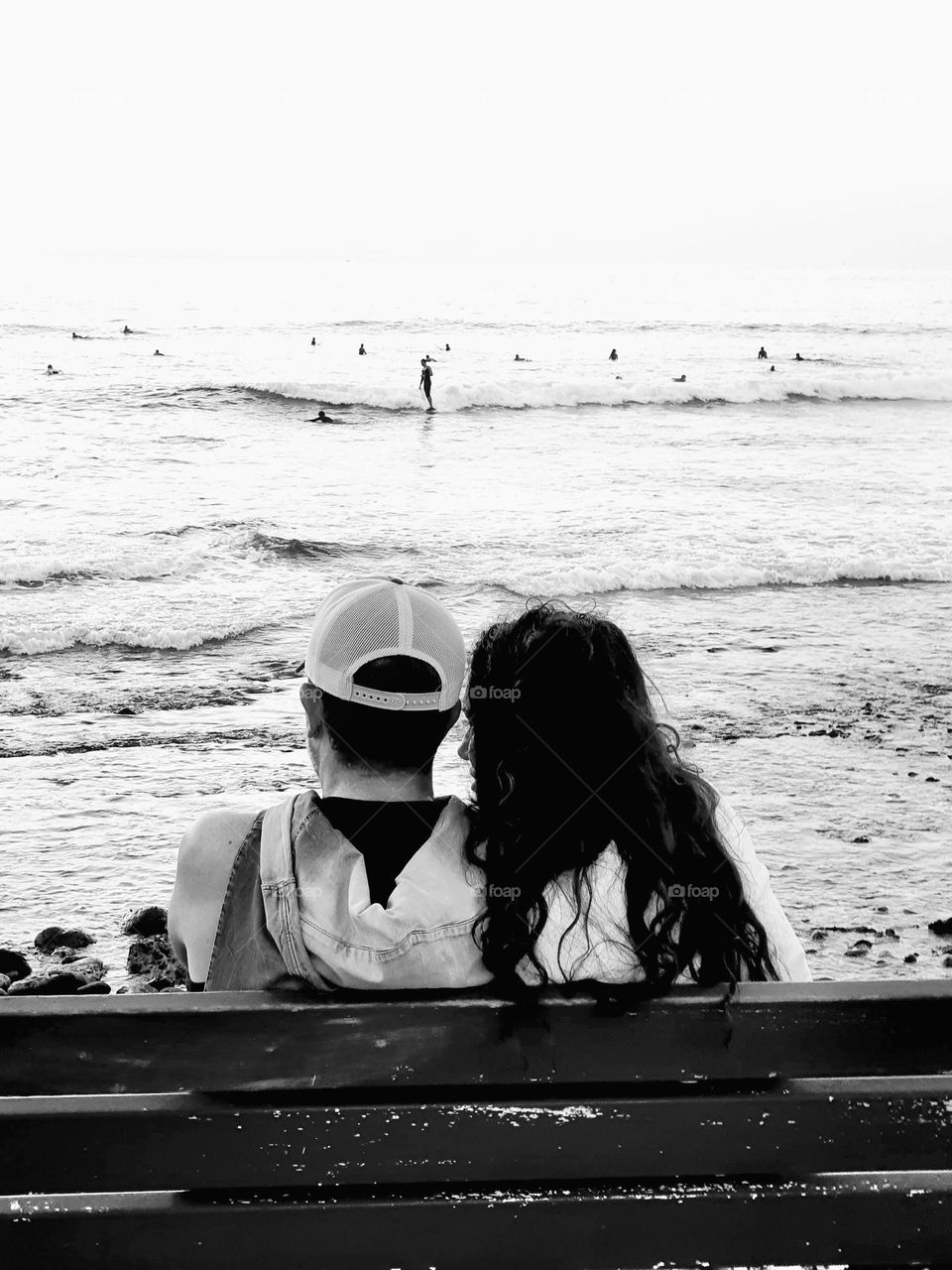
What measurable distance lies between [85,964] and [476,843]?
2.97m

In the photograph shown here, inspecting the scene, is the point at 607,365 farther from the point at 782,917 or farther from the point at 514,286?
the point at 514,286

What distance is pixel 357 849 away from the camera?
1.68 m

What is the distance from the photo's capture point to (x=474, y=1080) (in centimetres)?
159

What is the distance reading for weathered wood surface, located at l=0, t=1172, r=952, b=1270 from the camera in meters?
1.50

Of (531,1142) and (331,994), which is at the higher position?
(331,994)

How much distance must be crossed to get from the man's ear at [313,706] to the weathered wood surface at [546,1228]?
0.60 metres

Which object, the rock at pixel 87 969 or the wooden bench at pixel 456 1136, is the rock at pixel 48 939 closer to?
the rock at pixel 87 969

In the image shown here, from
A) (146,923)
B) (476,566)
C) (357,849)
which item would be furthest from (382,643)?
(476,566)

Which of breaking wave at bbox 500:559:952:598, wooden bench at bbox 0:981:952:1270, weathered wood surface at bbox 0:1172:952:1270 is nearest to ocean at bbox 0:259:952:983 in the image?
breaking wave at bbox 500:559:952:598

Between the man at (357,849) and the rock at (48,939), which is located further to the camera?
the rock at (48,939)

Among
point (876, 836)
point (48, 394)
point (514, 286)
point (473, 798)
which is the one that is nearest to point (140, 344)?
point (48, 394)

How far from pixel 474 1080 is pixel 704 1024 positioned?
0.98 ft

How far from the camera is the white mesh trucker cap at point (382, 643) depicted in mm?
1733

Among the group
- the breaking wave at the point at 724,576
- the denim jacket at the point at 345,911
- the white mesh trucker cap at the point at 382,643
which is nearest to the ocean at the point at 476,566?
the breaking wave at the point at 724,576
